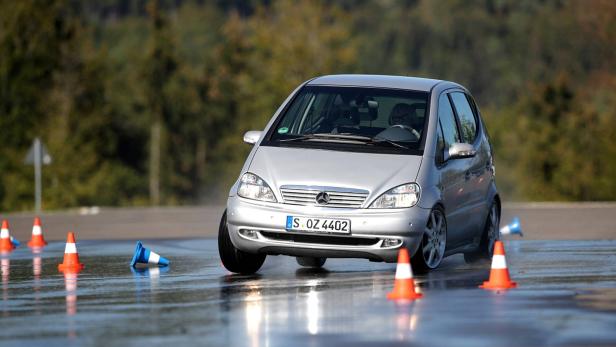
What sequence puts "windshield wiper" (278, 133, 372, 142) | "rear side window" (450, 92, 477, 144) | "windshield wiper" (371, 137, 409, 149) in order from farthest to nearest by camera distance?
"rear side window" (450, 92, 477, 144)
"windshield wiper" (278, 133, 372, 142)
"windshield wiper" (371, 137, 409, 149)

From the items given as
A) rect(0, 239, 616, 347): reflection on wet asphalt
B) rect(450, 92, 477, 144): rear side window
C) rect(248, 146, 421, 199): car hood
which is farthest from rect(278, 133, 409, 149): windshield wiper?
rect(450, 92, 477, 144): rear side window

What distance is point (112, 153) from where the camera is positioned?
277 feet

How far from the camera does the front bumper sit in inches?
495

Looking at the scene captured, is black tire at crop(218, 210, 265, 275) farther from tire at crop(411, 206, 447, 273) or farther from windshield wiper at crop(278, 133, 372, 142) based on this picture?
tire at crop(411, 206, 447, 273)

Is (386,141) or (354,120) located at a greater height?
(354,120)

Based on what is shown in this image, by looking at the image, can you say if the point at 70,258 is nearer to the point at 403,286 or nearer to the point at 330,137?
the point at 330,137

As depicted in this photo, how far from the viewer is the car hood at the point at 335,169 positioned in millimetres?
12711

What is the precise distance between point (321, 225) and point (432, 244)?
3.96 ft

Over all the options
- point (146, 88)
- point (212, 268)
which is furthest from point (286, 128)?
point (146, 88)

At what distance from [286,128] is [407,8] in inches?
6005

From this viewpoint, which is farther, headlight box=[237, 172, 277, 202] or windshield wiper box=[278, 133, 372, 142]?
windshield wiper box=[278, 133, 372, 142]

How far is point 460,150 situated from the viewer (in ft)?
44.9

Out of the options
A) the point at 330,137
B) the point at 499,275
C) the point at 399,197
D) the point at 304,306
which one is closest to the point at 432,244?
the point at 399,197

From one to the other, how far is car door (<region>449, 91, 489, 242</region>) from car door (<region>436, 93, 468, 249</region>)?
0.41ft
